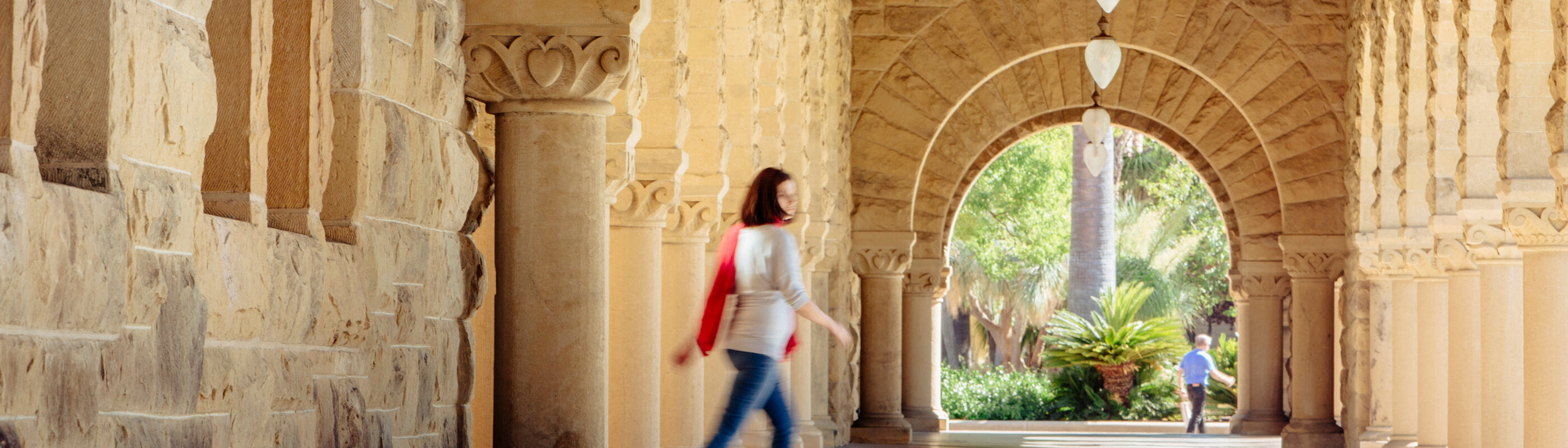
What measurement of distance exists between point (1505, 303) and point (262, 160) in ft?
22.8

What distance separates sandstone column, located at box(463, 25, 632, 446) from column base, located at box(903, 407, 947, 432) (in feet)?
35.3

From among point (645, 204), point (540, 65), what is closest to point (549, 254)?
point (540, 65)

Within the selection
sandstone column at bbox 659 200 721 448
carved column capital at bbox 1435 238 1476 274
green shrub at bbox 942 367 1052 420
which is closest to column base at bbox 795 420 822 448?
sandstone column at bbox 659 200 721 448

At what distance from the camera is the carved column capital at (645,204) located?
7.31m

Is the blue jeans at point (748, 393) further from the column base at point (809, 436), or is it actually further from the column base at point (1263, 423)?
the column base at point (1263, 423)

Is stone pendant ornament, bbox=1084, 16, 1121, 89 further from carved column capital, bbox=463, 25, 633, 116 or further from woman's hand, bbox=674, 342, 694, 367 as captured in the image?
woman's hand, bbox=674, 342, 694, 367

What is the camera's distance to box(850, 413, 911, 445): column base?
47.0 feet

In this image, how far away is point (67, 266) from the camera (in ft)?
8.55

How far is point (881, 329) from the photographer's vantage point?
14.7 meters

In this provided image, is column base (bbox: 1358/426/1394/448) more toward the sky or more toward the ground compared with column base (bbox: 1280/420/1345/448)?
more toward the sky

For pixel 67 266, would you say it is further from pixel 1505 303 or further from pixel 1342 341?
pixel 1342 341

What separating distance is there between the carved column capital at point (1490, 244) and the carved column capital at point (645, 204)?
4.06 meters

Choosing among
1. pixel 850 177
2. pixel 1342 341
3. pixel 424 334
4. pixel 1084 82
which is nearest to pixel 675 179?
Result: pixel 424 334

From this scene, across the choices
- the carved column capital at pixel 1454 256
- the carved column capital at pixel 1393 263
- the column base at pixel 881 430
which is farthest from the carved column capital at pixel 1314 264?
the carved column capital at pixel 1454 256
